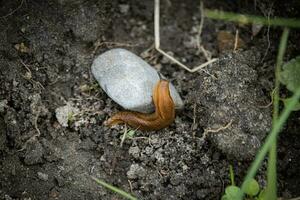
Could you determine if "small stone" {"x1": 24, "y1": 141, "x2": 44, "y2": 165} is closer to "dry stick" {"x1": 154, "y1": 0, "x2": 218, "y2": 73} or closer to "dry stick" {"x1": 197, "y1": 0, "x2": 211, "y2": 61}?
"dry stick" {"x1": 154, "y1": 0, "x2": 218, "y2": 73}

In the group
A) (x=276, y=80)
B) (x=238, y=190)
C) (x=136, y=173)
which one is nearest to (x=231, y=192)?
(x=238, y=190)

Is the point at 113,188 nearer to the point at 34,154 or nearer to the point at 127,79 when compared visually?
the point at 34,154

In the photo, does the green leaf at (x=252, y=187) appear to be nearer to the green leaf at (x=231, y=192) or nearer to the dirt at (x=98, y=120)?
the green leaf at (x=231, y=192)

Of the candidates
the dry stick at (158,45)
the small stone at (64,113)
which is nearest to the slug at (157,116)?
the small stone at (64,113)

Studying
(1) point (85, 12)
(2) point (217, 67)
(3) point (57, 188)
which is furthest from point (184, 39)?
(3) point (57, 188)

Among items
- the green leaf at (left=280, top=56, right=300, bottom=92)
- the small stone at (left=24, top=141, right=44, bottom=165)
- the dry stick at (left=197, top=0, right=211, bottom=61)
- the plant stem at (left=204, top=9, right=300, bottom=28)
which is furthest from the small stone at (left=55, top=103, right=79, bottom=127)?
the green leaf at (left=280, top=56, right=300, bottom=92)
